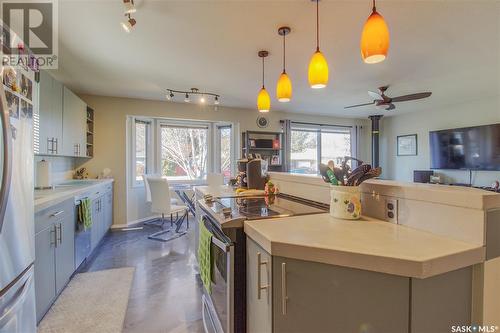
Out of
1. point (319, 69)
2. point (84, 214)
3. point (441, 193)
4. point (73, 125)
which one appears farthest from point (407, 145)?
point (73, 125)

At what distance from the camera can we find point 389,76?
3.40 meters

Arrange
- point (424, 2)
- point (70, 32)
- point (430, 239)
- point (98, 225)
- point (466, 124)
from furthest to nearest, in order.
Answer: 1. point (466, 124)
2. point (98, 225)
3. point (70, 32)
4. point (424, 2)
5. point (430, 239)

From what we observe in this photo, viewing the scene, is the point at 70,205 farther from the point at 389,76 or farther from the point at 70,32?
the point at 389,76

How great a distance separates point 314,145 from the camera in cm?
641

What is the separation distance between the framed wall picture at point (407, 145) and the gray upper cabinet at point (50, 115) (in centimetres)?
693

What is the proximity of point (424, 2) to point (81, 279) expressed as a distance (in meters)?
3.92

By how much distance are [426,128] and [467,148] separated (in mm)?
1049

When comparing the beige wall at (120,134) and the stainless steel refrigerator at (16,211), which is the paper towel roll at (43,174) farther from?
the beige wall at (120,134)

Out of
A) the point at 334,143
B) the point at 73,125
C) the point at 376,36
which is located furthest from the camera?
the point at 334,143

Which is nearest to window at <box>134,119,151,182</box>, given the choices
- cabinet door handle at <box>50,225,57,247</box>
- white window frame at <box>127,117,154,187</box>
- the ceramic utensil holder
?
white window frame at <box>127,117,154,187</box>

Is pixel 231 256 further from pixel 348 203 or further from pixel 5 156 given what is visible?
pixel 5 156

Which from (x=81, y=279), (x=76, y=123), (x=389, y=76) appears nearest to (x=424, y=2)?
(x=389, y=76)

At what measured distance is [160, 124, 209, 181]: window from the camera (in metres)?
5.18

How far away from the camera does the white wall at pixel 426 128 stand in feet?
14.9
